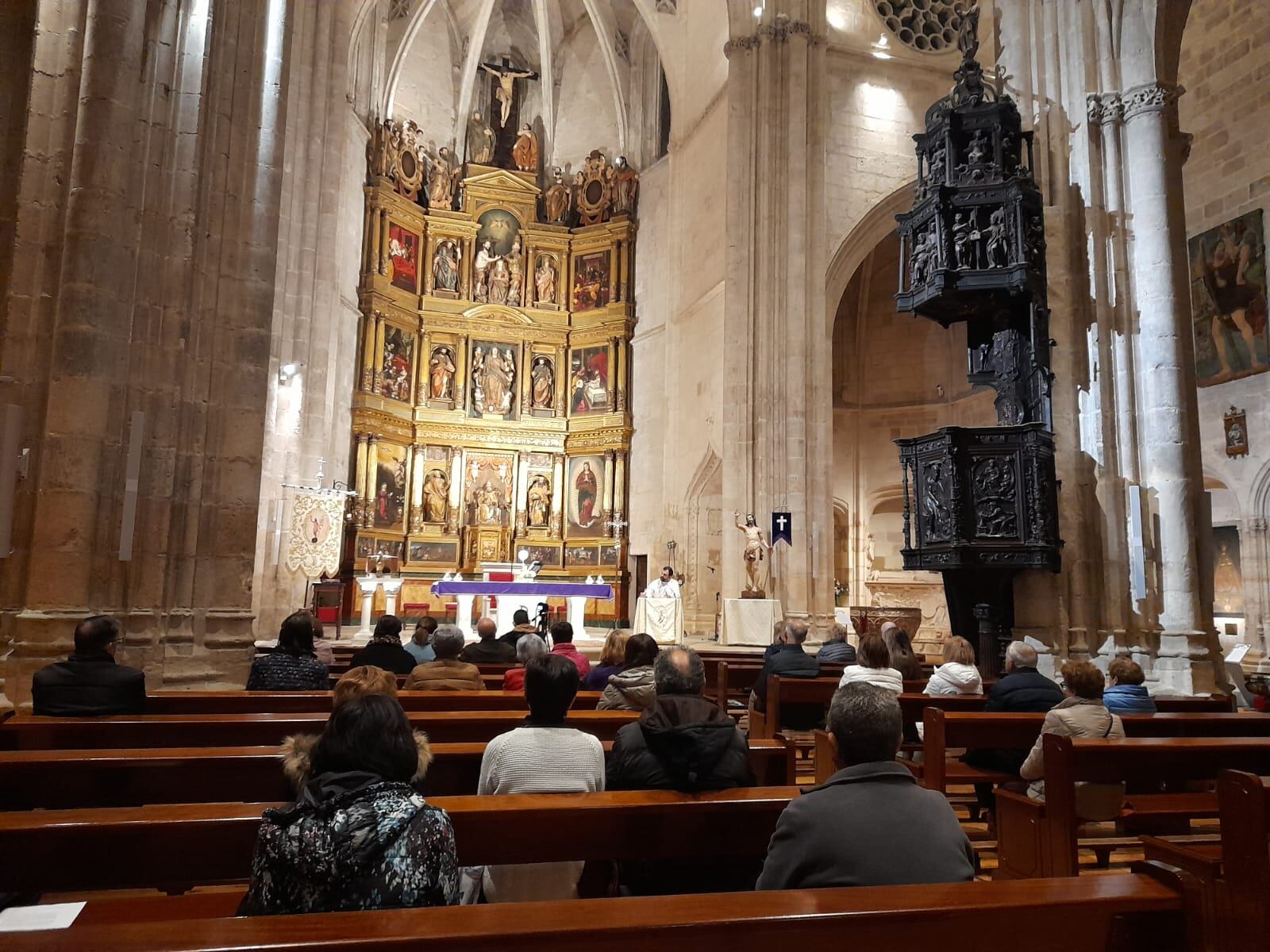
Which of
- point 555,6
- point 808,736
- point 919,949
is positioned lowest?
point 808,736

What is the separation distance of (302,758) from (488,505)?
70.1ft

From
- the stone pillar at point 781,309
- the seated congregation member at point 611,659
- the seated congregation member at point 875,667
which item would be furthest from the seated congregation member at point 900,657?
the stone pillar at point 781,309

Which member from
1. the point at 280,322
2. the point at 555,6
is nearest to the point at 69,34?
the point at 280,322

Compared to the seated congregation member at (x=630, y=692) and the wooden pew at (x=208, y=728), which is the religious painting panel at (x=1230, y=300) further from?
the wooden pew at (x=208, y=728)

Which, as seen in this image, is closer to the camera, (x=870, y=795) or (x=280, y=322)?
(x=870, y=795)

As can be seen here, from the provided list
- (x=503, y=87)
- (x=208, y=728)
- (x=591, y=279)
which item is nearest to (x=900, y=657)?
(x=208, y=728)

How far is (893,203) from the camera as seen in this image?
681 inches

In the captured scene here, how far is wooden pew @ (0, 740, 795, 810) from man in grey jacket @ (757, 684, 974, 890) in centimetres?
154

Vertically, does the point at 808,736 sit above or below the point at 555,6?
below

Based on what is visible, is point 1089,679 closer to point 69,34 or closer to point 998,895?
point 998,895

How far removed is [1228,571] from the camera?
1590 cm

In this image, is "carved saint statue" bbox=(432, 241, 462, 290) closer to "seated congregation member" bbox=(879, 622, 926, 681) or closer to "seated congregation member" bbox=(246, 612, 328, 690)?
"seated congregation member" bbox=(879, 622, 926, 681)

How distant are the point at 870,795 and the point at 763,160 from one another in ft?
53.5

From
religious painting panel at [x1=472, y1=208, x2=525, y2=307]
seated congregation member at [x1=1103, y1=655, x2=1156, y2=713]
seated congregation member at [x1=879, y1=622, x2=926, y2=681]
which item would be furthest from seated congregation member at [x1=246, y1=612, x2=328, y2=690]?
religious painting panel at [x1=472, y1=208, x2=525, y2=307]
